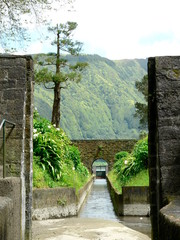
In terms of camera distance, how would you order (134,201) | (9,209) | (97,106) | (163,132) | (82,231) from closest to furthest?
1. (9,209)
2. (163,132)
3. (82,231)
4. (134,201)
5. (97,106)

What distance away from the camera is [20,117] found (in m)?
6.66

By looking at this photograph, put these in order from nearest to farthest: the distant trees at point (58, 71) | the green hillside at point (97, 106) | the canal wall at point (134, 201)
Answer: the canal wall at point (134, 201) → the distant trees at point (58, 71) → the green hillside at point (97, 106)

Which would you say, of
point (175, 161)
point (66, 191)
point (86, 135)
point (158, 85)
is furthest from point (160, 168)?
point (86, 135)

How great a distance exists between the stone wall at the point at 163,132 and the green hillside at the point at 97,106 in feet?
362

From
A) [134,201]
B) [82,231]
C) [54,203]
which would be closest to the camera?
[82,231]

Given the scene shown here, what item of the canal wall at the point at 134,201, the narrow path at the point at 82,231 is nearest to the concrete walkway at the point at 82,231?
the narrow path at the point at 82,231

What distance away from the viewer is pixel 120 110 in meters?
142

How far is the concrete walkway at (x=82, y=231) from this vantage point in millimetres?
7055

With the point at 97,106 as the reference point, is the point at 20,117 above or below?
below

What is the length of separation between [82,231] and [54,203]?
2.61 m

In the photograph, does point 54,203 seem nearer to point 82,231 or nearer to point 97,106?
point 82,231

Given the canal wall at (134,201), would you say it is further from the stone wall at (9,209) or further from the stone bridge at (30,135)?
the stone wall at (9,209)

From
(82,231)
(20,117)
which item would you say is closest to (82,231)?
(82,231)

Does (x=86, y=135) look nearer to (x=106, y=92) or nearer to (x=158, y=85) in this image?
(x=106, y=92)
